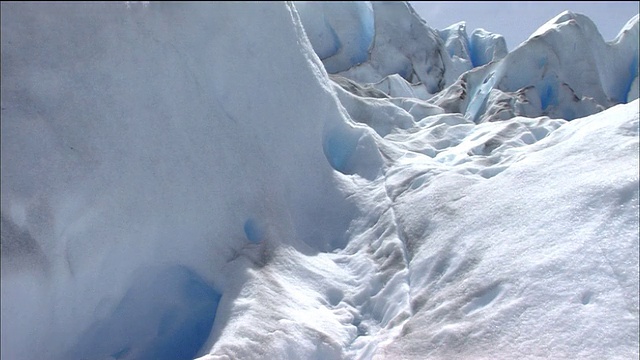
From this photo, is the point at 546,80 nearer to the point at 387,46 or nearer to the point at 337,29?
the point at 337,29

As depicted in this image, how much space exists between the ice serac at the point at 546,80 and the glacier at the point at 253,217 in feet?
20.7

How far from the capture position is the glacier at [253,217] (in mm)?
3812

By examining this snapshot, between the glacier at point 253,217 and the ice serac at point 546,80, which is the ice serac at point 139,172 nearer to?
the glacier at point 253,217

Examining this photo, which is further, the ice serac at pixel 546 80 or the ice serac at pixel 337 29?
the ice serac at pixel 337 29

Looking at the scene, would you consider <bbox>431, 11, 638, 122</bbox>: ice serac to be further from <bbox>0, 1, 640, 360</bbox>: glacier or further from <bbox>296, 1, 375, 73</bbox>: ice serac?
<bbox>0, 1, 640, 360</bbox>: glacier

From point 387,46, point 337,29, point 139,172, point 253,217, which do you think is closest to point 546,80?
point 337,29

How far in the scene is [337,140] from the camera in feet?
22.2

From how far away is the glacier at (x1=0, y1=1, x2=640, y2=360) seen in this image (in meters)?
3.81

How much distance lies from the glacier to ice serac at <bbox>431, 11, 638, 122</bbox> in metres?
6.30

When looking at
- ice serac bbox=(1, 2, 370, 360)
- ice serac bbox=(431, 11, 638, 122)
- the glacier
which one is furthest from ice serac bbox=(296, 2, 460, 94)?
ice serac bbox=(1, 2, 370, 360)

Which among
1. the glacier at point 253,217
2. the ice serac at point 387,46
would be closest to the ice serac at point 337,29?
the ice serac at point 387,46

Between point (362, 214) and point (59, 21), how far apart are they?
301 cm

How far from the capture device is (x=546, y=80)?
13500 mm

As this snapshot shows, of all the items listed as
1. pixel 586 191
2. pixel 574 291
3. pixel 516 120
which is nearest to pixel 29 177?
pixel 574 291
